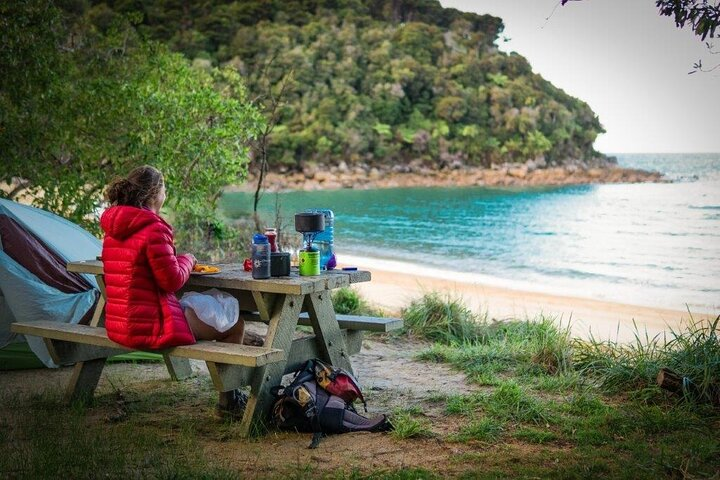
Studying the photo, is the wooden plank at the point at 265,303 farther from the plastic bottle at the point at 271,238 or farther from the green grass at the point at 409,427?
the green grass at the point at 409,427

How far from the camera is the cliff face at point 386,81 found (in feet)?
147

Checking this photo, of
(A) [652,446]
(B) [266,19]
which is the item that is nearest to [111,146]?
(A) [652,446]

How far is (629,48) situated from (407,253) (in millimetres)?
24420

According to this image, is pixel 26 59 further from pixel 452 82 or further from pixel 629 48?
pixel 452 82

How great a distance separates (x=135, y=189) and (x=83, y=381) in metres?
1.50

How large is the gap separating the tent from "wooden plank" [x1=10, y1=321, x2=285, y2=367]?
0.87 meters

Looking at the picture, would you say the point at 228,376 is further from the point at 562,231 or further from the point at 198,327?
the point at 562,231

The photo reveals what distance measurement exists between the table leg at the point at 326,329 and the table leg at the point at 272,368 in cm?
23

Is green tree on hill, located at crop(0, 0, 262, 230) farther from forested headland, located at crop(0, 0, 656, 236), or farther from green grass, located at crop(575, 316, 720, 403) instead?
forested headland, located at crop(0, 0, 656, 236)

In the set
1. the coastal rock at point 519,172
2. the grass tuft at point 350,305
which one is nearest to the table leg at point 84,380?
the grass tuft at point 350,305

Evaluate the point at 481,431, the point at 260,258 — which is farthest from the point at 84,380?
the point at 481,431

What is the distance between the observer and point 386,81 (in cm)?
4825

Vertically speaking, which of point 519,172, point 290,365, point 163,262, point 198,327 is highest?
point 519,172

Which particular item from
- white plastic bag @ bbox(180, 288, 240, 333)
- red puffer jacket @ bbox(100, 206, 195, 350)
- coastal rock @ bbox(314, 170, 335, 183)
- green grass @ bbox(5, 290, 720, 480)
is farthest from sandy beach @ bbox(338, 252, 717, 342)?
coastal rock @ bbox(314, 170, 335, 183)
